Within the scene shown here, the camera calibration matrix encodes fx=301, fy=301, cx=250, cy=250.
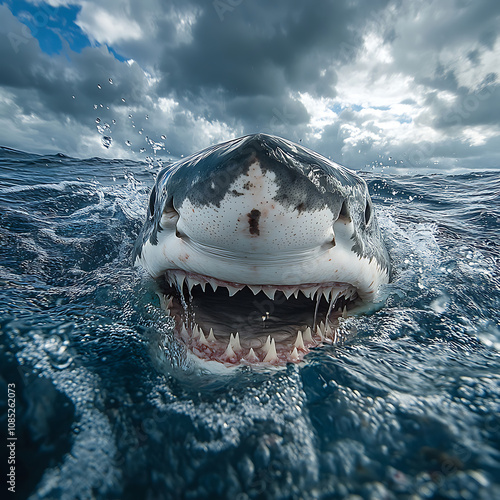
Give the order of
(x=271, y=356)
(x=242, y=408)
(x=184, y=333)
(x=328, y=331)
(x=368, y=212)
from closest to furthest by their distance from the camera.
A: 1. (x=242, y=408)
2. (x=271, y=356)
3. (x=184, y=333)
4. (x=328, y=331)
5. (x=368, y=212)

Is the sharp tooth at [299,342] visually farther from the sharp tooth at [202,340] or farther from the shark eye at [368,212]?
the shark eye at [368,212]

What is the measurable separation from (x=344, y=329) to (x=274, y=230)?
2.47 ft

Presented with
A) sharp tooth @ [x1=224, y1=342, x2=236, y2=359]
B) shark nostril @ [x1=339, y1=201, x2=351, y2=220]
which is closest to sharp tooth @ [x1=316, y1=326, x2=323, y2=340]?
sharp tooth @ [x1=224, y1=342, x2=236, y2=359]

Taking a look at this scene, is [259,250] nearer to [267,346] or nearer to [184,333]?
[267,346]

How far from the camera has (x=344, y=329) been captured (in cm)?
144

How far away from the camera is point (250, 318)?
4.52 feet

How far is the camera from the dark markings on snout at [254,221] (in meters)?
0.93

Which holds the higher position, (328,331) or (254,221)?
(254,221)

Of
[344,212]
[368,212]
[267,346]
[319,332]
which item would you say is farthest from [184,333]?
[368,212]

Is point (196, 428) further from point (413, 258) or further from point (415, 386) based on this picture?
point (413, 258)

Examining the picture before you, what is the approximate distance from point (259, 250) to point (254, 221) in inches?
4.3

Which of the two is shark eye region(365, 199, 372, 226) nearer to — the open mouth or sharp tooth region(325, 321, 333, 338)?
the open mouth

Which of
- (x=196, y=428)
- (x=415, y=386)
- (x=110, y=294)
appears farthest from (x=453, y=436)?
(x=110, y=294)

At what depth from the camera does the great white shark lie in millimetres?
943
